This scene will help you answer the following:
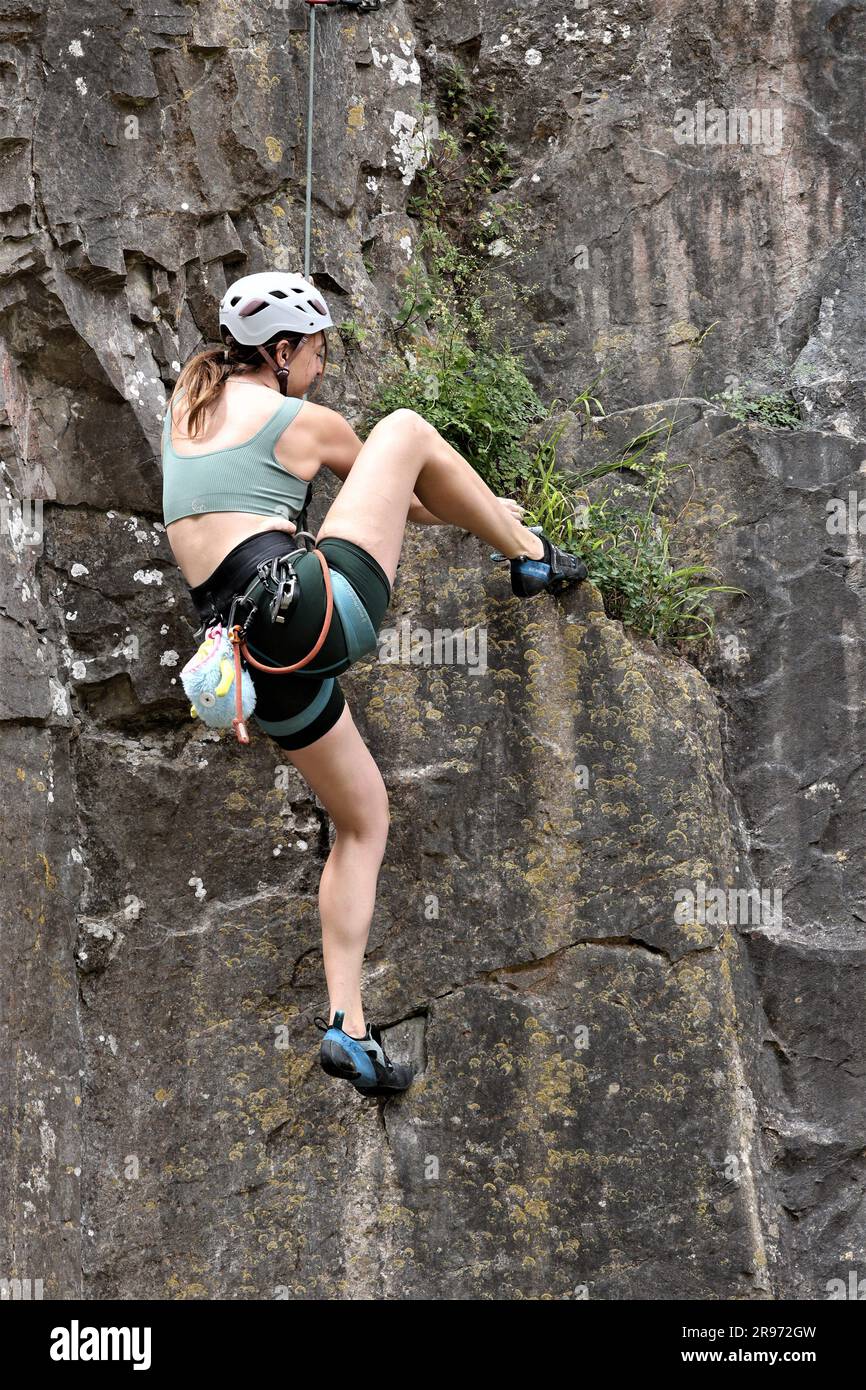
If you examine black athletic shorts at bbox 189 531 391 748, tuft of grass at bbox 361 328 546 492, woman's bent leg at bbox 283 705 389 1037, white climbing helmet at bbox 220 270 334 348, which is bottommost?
woman's bent leg at bbox 283 705 389 1037

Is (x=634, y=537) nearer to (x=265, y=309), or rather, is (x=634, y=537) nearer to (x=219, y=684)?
(x=265, y=309)

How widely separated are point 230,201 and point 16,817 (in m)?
2.78

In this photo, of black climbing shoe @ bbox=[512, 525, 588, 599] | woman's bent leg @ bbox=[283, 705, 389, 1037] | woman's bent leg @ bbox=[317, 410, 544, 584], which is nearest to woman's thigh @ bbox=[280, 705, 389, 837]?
woman's bent leg @ bbox=[283, 705, 389, 1037]

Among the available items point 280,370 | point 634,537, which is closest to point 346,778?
point 280,370

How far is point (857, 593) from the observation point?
701 centimetres

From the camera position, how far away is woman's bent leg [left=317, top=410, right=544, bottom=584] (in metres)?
5.24

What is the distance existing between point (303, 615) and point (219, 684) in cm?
36

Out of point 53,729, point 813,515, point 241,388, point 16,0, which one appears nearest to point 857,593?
point 813,515

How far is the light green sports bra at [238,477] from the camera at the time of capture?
5.23m

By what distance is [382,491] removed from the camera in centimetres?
527

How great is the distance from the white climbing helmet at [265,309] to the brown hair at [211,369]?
32 mm

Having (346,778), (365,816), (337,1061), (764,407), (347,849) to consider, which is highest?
(764,407)

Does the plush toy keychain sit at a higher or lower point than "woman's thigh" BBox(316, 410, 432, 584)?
lower

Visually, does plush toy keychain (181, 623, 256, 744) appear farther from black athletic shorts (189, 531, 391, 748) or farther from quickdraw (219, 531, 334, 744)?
black athletic shorts (189, 531, 391, 748)
